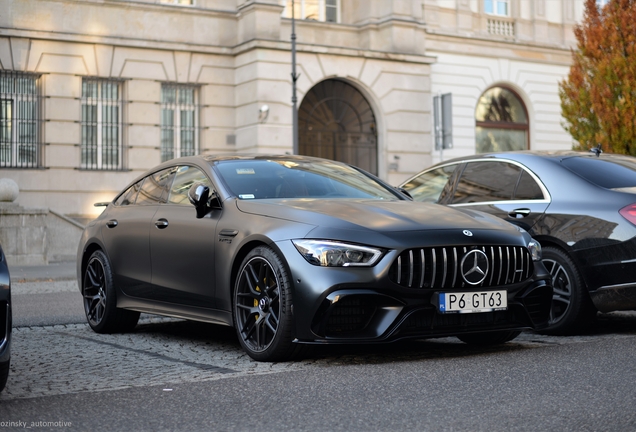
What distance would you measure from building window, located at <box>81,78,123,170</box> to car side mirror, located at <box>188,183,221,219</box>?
18.1 m

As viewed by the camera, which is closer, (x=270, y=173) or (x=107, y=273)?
(x=270, y=173)

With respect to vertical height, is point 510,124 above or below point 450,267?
above

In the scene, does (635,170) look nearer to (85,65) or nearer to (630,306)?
(630,306)

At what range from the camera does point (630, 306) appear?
726 centimetres

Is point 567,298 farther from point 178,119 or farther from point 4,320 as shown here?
point 178,119

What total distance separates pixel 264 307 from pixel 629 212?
2.95 m

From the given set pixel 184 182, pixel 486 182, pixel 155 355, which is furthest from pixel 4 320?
pixel 486 182

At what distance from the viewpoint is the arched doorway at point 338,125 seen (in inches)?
1062

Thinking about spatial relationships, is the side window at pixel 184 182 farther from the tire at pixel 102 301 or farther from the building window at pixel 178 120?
the building window at pixel 178 120

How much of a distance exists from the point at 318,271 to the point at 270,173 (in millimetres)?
1588

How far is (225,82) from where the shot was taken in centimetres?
2603

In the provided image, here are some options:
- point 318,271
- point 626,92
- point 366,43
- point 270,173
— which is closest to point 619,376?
point 318,271

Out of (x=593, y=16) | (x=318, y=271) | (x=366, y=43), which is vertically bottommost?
(x=318, y=271)

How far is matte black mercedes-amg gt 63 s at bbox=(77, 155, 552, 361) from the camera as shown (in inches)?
228
